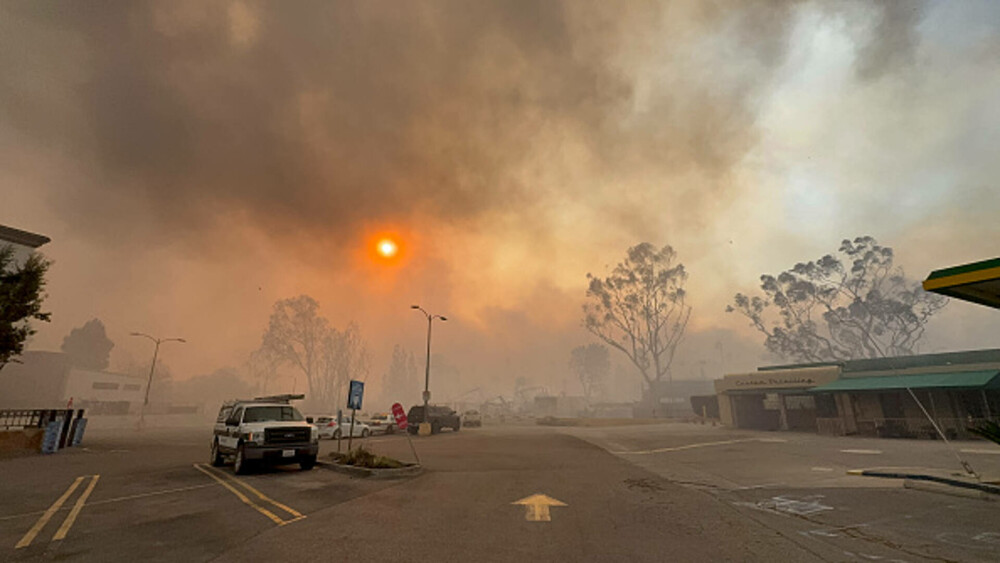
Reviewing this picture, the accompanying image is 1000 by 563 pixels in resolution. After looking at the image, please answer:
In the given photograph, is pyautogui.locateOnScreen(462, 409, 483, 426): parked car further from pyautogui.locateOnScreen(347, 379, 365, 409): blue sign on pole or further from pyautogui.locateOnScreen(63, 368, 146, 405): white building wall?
Result: pyautogui.locateOnScreen(63, 368, 146, 405): white building wall

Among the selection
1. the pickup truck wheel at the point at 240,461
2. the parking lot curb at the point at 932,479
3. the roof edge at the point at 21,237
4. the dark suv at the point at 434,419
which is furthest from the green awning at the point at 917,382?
the roof edge at the point at 21,237

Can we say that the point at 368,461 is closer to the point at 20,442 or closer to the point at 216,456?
the point at 216,456

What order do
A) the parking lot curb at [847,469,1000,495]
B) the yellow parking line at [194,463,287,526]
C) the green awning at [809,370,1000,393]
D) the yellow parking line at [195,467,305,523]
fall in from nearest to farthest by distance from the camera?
1. the yellow parking line at [194,463,287,526]
2. the yellow parking line at [195,467,305,523]
3. the parking lot curb at [847,469,1000,495]
4. the green awning at [809,370,1000,393]

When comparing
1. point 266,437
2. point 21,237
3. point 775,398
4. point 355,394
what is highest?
point 21,237

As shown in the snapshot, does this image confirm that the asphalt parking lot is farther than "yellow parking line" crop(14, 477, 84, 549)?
No

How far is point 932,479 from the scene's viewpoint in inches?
421

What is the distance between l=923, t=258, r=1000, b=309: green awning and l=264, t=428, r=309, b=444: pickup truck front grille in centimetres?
1754

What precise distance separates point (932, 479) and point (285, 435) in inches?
704

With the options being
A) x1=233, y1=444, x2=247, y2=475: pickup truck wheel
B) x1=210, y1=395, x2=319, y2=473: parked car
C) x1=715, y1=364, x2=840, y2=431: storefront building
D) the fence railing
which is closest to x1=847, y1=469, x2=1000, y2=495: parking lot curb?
x1=210, y1=395, x2=319, y2=473: parked car

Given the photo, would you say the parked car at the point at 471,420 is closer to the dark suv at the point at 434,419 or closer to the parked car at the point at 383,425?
the dark suv at the point at 434,419

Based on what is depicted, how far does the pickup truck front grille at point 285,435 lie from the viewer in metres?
13.2

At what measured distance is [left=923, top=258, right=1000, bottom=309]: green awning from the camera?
8.82m

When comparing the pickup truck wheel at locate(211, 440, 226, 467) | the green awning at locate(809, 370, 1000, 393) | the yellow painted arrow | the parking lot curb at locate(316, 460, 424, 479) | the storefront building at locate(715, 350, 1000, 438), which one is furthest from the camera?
the storefront building at locate(715, 350, 1000, 438)

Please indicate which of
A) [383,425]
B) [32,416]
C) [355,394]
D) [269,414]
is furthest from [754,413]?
[32,416]
